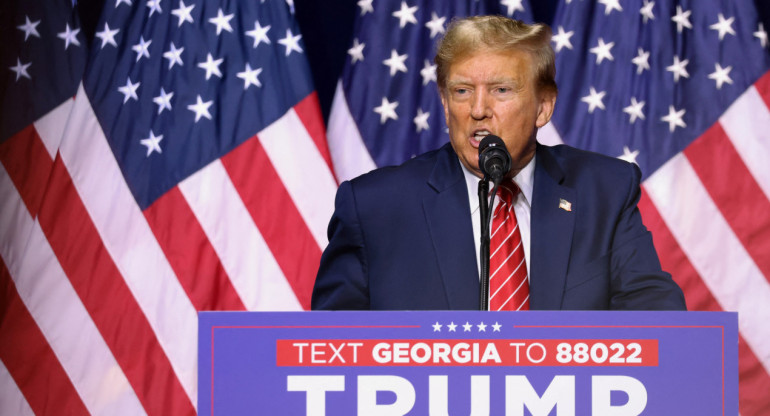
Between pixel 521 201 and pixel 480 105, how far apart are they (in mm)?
223

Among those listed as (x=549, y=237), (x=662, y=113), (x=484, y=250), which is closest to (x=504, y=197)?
(x=549, y=237)

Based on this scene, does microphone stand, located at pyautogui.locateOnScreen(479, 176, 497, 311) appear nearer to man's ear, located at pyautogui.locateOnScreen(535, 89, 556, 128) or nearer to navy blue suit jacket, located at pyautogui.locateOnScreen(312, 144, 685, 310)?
navy blue suit jacket, located at pyautogui.locateOnScreen(312, 144, 685, 310)

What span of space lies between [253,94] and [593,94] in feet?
4.08

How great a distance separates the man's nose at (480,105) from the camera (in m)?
1.79

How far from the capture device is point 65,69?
3357 mm

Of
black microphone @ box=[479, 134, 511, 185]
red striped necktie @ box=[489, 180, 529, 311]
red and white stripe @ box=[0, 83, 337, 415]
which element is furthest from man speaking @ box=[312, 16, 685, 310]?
red and white stripe @ box=[0, 83, 337, 415]

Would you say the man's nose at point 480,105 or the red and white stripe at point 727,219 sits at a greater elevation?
the red and white stripe at point 727,219

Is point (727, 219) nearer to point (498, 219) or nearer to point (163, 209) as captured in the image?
point (498, 219)

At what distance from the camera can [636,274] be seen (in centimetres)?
172

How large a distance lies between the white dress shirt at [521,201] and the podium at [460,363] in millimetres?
545

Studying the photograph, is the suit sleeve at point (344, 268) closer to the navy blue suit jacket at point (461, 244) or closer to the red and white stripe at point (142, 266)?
the navy blue suit jacket at point (461, 244)

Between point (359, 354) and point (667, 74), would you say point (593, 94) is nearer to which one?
point (667, 74)

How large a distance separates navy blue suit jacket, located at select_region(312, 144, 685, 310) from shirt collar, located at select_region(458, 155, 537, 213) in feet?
0.07

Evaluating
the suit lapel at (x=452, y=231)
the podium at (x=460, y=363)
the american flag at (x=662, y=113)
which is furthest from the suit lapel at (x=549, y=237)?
the american flag at (x=662, y=113)
